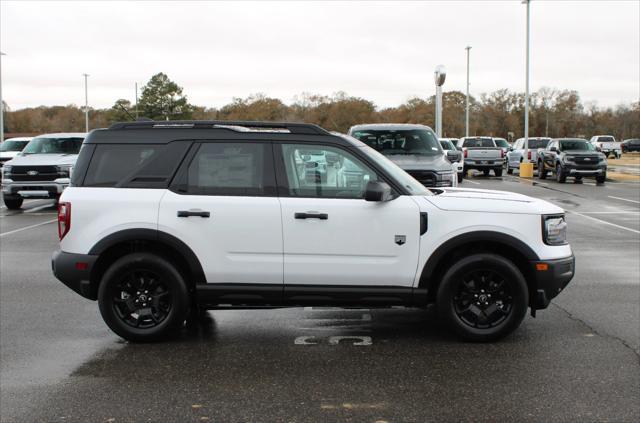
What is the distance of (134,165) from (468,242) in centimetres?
285

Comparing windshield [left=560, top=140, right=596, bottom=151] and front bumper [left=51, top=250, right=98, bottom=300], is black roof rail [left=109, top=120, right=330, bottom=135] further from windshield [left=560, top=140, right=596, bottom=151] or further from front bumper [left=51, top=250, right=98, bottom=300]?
windshield [left=560, top=140, right=596, bottom=151]

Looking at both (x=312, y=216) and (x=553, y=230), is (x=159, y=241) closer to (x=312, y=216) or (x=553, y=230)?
(x=312, y=216)

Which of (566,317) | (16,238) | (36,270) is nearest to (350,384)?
(566,317)

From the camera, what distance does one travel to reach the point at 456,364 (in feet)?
19.2

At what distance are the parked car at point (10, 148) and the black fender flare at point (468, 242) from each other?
26.7 meters

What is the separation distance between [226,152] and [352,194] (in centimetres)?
112

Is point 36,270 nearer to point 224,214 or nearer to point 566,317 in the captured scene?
point 224,214

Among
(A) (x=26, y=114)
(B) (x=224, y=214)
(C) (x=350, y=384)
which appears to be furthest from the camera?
(A) (x=26, y=114)

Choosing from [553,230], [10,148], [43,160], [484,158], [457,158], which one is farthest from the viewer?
[484,158]

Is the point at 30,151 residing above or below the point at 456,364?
above

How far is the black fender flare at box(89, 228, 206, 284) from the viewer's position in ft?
21.0

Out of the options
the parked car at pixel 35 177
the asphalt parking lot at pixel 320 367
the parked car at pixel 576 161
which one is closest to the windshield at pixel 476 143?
the parked car at pixel 576 161

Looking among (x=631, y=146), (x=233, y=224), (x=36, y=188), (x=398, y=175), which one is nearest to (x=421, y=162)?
(x=398, y=175)

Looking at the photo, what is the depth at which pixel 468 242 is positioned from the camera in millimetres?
6363
